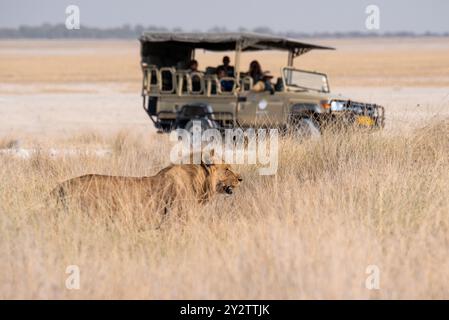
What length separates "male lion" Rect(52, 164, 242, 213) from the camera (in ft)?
23.4

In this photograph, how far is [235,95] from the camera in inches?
564

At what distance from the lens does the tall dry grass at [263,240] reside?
17.4 ft

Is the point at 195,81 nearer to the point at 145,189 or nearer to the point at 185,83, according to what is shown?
the point at 185,83

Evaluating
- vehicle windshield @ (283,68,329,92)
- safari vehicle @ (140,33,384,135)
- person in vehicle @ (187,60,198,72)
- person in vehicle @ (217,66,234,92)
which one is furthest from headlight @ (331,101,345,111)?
person in vehicle @ (187,60,198,72)

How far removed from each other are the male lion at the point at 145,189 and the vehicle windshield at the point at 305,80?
272 inches

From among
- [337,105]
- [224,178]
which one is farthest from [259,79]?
[224,178]

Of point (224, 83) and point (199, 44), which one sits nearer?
point (224, 83)

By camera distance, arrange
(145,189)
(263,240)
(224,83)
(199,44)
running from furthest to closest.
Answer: (199,44)
(224,83)
(145,189)
(263,240)

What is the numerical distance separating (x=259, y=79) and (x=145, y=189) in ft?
25.7

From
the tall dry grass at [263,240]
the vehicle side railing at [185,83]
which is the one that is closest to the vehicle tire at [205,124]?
the vehicle side railing at [185,83]

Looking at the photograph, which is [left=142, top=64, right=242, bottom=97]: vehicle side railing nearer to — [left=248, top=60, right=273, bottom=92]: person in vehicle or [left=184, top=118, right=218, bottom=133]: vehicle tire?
[left=248, top=60, right=273, bottom=92]: person in vehicle

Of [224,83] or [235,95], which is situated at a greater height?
[224,83]
